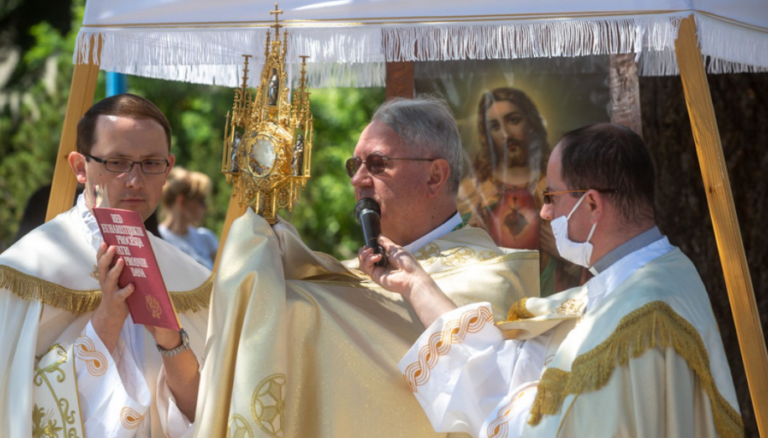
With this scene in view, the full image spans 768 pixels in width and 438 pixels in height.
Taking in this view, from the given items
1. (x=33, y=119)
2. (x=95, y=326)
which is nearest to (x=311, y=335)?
(x=95, y=326)

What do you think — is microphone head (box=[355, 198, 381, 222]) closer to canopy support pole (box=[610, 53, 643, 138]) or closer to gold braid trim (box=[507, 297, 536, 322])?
gold braid trim (box=[507, 297, 536, 322])

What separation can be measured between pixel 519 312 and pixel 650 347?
2.22 feet

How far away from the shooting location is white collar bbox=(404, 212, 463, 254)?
381cm

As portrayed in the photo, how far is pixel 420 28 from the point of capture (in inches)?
151

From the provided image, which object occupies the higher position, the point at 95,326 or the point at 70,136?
the point at 70,136

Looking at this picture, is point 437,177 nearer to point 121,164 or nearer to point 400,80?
point 121,164

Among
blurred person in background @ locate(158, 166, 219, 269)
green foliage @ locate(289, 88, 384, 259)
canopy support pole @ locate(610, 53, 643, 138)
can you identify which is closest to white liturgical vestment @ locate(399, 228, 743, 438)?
canopy support pole @ locate(610, 53, 643, 138)

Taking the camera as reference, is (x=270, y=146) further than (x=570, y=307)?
Yes

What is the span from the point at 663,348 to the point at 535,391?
19.8 inches

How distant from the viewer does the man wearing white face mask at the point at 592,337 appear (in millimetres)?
2641

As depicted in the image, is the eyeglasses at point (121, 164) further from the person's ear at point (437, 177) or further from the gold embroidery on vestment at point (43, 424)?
the person's ear at point (437, 177)

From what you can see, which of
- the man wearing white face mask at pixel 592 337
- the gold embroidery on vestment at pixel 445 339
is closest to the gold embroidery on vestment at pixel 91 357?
the man wearing white face mask at pixel 592 337

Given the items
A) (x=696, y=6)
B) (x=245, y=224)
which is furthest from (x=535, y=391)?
(x=696, y=6)

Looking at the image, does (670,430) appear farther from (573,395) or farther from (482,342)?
(482,342)
